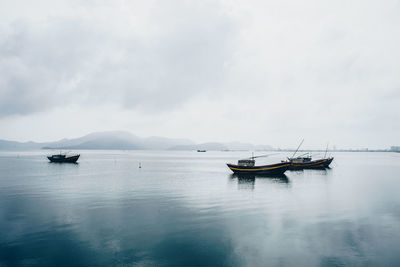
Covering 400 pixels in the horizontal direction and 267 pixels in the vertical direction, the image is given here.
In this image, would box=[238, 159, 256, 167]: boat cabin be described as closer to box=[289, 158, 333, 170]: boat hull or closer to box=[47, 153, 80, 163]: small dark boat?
box=[289, 158, 333, 170]: boat hull

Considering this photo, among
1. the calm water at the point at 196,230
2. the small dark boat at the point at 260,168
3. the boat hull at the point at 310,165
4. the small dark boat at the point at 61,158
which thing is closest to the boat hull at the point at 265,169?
the small dark boat at the point at 260,168

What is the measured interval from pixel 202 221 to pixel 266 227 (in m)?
5.71

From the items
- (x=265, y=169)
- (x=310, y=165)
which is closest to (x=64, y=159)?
(x=265, y=169)

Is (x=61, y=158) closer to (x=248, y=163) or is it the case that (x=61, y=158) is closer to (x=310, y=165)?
(x=248, y=163)

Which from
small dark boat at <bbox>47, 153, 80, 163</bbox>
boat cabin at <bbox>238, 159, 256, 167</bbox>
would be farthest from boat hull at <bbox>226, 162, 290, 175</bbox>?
small dark boat at <bbox>47, 153, 80, 163</bbox>

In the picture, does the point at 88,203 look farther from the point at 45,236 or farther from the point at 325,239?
the point at 325,239

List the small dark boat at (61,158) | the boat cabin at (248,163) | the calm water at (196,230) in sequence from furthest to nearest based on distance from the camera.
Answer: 1. the small dark boat at (61,158)
2. the boat cabin at (248,163)
3. the calm water at (196,230)

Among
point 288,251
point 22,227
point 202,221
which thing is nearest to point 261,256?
point 288,251

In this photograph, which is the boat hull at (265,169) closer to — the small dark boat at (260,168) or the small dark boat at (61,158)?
the small dark boat at (260,168)

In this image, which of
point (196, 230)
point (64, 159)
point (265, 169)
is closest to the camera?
point (196, 230)

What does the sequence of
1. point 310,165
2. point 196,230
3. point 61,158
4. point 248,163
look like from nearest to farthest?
point 196,230 → point 248,163 → point 310,165 → point 61,158

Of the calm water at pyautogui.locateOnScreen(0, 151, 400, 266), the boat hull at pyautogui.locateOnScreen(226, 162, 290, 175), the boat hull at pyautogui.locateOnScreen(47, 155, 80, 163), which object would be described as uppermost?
the boat hull at pyautogui.locateOnScreen(47, 155, 80, 163)

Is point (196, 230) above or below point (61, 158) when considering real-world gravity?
below

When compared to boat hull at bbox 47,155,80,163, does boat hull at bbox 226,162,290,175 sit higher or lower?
lower
